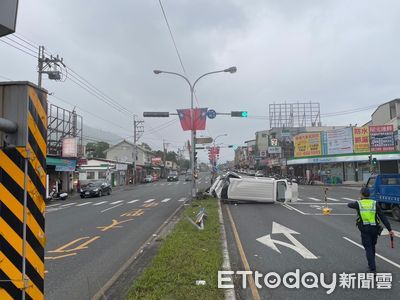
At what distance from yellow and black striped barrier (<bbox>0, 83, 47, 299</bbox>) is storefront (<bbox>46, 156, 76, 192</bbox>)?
108 feet

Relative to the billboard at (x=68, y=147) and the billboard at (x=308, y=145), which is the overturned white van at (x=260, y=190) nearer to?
the billboard at (x=68, y=147)

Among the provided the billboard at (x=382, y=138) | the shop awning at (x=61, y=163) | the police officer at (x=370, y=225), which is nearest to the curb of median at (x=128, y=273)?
the police officer at (x=370, y=225)

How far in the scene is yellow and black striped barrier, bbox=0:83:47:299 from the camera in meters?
3.03

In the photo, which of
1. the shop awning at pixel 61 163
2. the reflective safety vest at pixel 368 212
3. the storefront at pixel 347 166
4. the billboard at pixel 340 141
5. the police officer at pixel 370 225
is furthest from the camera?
the billboard at pixel 340 141

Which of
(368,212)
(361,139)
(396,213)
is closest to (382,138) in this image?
(361,139)

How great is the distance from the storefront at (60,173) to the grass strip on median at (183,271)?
27455 mm

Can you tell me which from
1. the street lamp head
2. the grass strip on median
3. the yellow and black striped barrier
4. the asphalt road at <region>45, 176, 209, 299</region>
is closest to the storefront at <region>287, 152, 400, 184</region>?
the street lamp head

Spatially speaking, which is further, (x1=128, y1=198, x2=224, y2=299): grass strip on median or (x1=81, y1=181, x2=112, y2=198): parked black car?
(x1=81, y1=181, x2=112, y2=198): parked black car

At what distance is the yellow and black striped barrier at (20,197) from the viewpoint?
303 centimetres

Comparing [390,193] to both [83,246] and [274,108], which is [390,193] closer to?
[83,246]

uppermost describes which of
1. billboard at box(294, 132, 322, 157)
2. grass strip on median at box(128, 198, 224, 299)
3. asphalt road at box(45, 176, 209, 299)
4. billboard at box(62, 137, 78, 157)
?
billboard at box(294, 132, 322, 157)

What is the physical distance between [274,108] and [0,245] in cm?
8808

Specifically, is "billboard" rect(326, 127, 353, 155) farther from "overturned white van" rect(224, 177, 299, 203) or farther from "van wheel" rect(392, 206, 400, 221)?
"van wheel" rect(392, 206, 400, 221)

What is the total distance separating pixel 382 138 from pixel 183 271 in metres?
44.7
